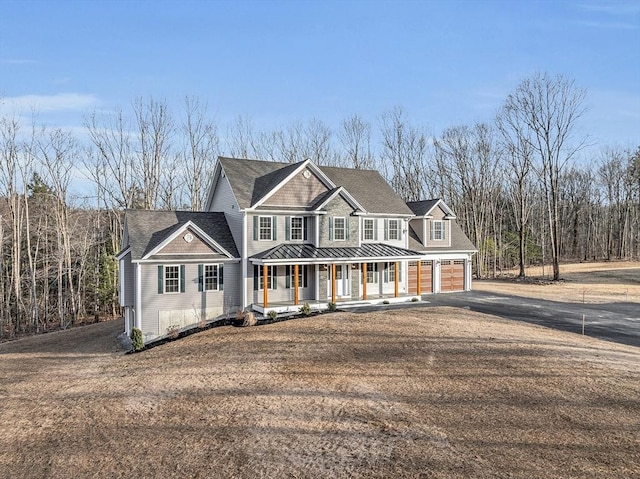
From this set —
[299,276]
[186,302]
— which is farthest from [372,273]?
[186,302]

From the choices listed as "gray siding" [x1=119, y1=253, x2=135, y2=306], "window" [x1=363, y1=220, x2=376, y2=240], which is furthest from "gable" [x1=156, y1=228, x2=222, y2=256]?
"window" [x1=363, y1=220, x2=376, y2=240]

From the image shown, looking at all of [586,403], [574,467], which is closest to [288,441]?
[574,467]

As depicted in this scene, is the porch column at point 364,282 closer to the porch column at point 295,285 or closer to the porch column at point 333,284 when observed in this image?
the porch column at point 333,284

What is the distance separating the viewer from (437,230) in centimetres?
2942

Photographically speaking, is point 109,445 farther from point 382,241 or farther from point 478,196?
point 478,196

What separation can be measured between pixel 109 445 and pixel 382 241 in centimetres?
1936

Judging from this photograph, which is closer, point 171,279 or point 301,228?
point 171,279

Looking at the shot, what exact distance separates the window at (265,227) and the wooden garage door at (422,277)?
409 inches

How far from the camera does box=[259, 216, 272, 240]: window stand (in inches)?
871

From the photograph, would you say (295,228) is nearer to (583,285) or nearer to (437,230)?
(437,230)

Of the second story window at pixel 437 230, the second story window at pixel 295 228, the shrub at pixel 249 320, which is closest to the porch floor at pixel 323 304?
the shrub at pixel 249 320

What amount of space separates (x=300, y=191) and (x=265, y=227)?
2757mm

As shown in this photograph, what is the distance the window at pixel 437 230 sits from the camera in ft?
96.0

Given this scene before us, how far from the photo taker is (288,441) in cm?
866
